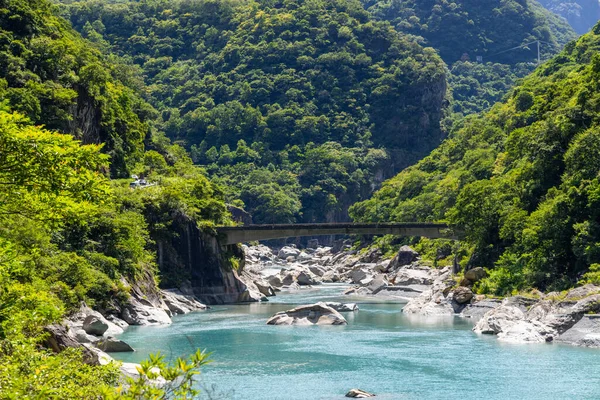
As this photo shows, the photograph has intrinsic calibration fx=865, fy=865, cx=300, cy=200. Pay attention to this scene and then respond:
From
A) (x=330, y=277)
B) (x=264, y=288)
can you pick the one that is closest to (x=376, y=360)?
(x=264, y=288)

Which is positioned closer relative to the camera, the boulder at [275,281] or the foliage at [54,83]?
the foliage at [54,83]

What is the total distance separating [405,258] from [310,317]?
4802 cm

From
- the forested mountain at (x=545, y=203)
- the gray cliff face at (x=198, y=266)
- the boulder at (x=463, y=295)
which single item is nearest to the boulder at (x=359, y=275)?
the forested mountain at (x=545, y=203)

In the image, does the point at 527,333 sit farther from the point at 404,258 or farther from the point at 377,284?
the point at 404,258

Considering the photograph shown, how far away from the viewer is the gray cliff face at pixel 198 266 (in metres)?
81.1

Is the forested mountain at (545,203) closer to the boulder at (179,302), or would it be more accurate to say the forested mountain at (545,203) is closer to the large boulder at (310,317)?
the large boulder at (310,317)

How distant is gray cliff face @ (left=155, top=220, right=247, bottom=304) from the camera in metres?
81.1

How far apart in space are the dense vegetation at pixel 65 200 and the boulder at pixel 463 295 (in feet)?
81.4

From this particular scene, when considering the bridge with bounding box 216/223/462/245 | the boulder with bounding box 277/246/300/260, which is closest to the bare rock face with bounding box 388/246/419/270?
the bridge with bounding box 216/223/462/245

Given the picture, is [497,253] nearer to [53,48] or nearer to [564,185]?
[564,185]

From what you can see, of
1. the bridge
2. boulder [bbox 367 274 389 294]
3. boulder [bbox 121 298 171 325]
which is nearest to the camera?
Answer: boulder [bbox 121 298 171 325]

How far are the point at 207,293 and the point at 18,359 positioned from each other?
6504 cm

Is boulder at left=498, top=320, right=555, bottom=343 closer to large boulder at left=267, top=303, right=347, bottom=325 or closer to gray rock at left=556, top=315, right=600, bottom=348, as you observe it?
gray rock at left=556, top=315, right=600, bottom=348

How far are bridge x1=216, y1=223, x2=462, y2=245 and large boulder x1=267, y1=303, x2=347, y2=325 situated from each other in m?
27.1
